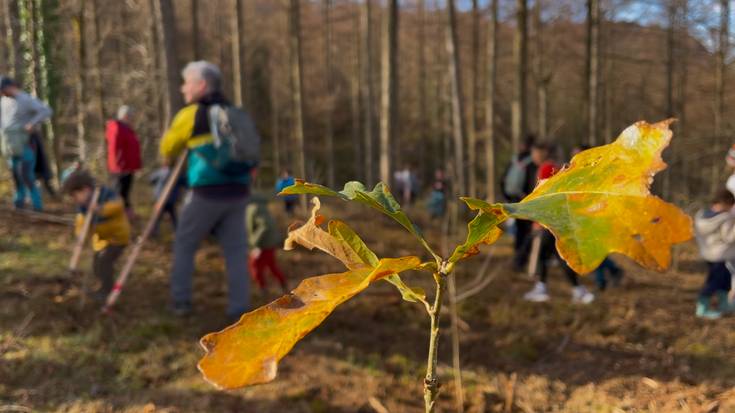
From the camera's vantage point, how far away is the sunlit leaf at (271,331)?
0.55 m

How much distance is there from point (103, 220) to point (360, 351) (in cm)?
235

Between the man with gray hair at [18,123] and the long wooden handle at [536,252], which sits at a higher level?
the man with gray hair at [18,123]

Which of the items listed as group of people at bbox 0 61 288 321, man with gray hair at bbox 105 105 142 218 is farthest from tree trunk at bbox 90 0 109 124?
group of people at bbox 0 61 288 321

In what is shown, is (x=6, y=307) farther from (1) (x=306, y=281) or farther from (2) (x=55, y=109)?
(2) (x=55, y=109)

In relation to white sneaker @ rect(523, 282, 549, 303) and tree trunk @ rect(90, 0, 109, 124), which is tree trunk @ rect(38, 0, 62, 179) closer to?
tree trunk @ rect(90, 0, 109, 124)

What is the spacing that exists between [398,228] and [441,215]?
3.63m

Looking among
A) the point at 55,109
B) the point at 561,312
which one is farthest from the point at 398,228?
the point at 55,109

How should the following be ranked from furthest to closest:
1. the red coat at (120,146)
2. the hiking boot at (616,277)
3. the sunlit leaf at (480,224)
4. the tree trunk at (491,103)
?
the tree trunk at (491,103) → the hiking boot at (616,277) → the red coat at (120,146) → the sunlit leaf at (480,224)

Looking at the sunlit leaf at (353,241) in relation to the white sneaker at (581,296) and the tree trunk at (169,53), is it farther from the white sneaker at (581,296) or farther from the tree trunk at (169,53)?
the tree trunk at (169,53)

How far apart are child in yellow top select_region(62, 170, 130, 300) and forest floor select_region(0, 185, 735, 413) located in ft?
1.46

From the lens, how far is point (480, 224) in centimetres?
67

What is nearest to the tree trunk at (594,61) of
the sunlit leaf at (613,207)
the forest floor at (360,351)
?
the forest floor at (360,351)

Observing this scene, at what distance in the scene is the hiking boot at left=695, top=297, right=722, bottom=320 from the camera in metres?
4.70

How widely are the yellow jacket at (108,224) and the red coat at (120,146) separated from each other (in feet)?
5.01
